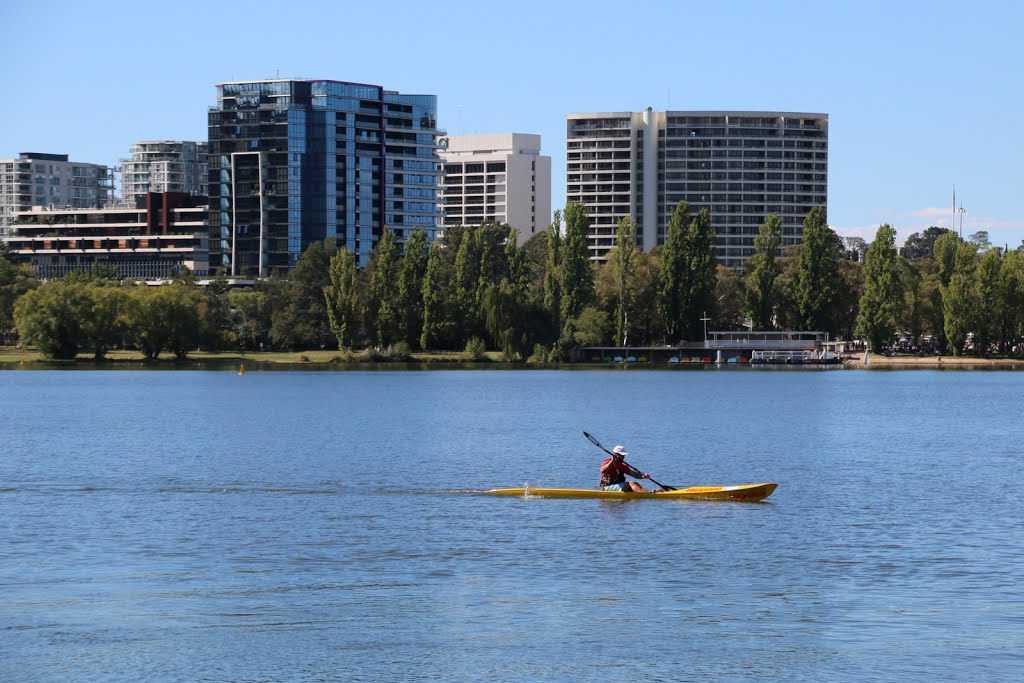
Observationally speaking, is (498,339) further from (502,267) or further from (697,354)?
(697,354)

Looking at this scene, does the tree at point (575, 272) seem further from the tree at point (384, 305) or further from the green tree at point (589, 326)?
the tree at point (384, 305)

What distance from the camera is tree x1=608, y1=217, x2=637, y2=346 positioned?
180 m

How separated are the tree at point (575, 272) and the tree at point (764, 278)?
24047mm

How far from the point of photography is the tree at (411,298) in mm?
169875

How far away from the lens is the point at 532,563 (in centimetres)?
3478

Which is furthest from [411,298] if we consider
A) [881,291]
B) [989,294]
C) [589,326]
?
[989,294]

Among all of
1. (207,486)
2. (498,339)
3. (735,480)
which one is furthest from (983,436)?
(498,339)

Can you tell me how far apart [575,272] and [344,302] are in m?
29.8

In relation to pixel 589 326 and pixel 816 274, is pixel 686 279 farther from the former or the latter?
pixel 816 274

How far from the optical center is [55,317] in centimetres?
16462

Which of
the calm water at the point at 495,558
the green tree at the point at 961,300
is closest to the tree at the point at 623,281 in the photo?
the green tree at the point at 961,300

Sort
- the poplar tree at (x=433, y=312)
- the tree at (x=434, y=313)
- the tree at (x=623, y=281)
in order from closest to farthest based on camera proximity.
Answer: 1. the poplar tree at (x=433, y=312)
2. the tree at (x=434, y=313)
3. the tree at (x=623, y=281)

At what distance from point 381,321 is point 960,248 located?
76322mm

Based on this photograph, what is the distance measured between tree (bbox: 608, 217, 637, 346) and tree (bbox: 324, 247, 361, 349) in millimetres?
34695
